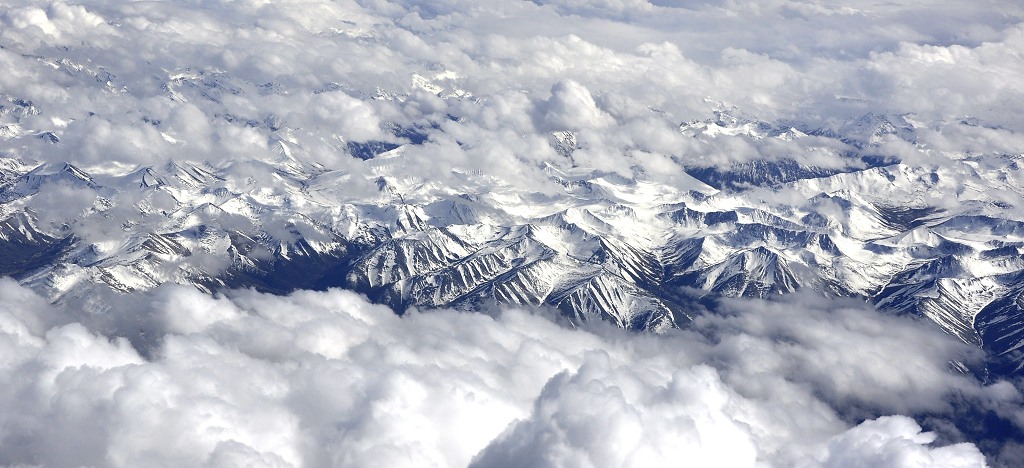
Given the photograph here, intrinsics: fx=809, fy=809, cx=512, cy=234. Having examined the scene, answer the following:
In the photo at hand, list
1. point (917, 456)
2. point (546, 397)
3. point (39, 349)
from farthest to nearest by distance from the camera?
1. point (39, 349)
2. point (546, 397)
3. point (917, 456)

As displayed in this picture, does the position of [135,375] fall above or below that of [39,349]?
above

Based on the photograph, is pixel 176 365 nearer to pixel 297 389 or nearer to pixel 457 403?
pixel 297 389

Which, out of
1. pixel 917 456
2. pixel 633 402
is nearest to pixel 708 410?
pixel 633 402

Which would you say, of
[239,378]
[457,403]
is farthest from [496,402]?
[239,378]

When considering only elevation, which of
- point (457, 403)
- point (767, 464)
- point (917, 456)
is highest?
point (917, 456)

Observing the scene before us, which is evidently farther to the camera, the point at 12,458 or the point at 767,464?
the point at 767,464

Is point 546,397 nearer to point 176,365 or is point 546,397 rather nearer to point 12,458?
point 176,365

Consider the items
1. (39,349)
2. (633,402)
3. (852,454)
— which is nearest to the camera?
(852,454)

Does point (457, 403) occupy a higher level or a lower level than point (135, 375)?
lower

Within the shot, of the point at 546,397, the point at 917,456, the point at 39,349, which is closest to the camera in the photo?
the point at 917,456
